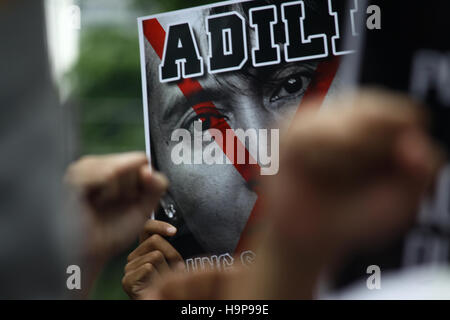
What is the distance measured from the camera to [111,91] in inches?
92.6

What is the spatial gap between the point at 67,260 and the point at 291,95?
71cm

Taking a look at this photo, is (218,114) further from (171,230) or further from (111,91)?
(111,91)

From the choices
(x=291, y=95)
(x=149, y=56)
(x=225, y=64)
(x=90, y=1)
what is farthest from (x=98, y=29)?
(x=291, y=95)

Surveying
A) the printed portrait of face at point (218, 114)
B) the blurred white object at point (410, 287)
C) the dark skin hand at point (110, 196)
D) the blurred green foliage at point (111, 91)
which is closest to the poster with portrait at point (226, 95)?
the printed portrait of face at point (218, 114)

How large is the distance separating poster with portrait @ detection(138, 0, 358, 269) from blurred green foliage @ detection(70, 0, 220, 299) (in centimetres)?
11

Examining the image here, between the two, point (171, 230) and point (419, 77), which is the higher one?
point (419, 77)

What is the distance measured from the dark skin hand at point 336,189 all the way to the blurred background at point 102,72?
567 millimetres

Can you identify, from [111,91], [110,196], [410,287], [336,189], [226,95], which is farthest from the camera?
[111,91]

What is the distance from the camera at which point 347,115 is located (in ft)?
2.30

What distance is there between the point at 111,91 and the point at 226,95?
1120mm

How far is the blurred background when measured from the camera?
1.44m

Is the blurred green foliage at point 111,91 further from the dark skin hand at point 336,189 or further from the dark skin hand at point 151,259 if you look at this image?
A: the dark skin hand at point 336,189

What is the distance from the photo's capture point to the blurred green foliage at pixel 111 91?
1525 millimetres

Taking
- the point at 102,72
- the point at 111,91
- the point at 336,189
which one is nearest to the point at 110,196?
the point at 336,189
